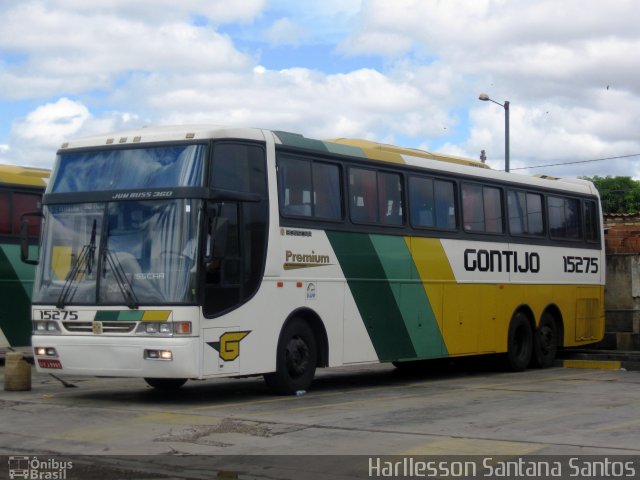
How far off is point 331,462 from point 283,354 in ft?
16.4

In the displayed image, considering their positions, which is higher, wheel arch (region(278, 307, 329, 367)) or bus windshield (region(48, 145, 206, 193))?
bus windshield (region(48, 145, 206, 193))

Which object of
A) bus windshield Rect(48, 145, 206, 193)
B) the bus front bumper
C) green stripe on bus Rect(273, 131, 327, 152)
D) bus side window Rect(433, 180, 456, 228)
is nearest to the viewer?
the bus front bumper

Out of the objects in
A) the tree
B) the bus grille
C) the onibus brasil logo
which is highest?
the tree

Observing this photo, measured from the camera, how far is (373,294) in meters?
16.5

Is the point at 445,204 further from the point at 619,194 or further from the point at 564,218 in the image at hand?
the point at 619,194

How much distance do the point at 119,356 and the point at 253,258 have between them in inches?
82.9

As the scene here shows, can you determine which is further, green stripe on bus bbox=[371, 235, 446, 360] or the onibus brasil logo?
green stripe on bus bbox=[371, 235, 446, 360]

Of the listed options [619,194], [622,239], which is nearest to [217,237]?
[622,239]

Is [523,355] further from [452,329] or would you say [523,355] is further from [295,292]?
[295,292]

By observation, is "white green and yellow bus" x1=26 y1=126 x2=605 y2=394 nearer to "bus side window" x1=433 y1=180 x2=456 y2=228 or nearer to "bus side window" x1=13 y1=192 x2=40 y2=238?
"bus side window" x1=433 y1=180 x2=456 y2=228

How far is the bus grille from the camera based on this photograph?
1323 cm

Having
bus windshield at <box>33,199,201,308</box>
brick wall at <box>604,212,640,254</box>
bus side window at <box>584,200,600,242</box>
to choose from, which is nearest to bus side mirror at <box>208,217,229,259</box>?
bus windshield at <box>33,199,201,308</box>

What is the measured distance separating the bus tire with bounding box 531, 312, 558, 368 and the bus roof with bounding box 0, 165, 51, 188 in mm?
9795

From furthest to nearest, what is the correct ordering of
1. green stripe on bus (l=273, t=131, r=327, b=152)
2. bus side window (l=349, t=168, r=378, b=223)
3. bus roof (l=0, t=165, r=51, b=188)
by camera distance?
bus roof (l=0, t=165, r=51, b=188)
bus side window (l=349, t=168, r=378, b=223)
green stripe on bus (l=273, t=131, r=327, b=152)
